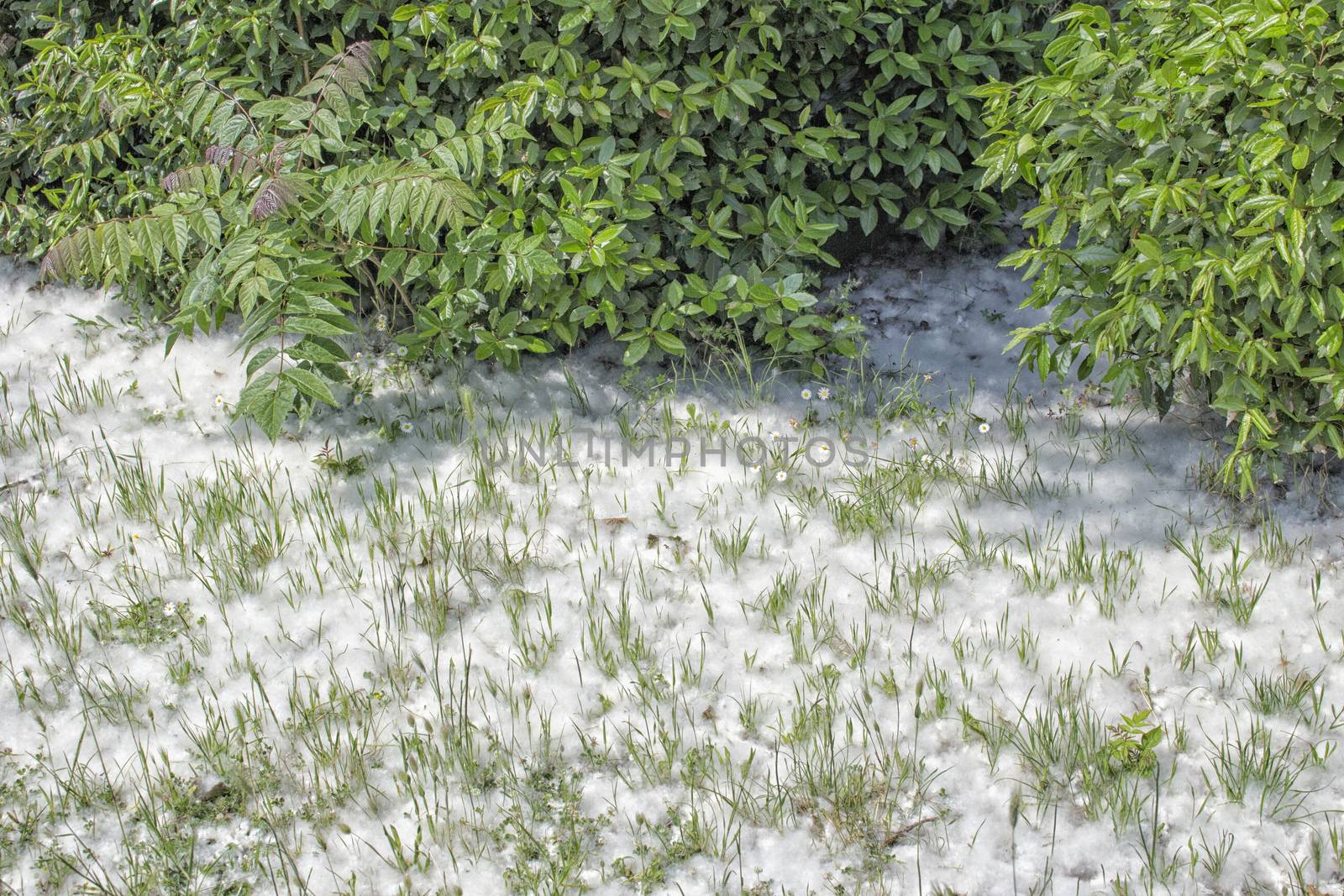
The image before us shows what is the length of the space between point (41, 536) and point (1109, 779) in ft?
9.83

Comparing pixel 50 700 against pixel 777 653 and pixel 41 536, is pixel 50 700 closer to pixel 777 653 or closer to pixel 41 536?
pixel 41 536

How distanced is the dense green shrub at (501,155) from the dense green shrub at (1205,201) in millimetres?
737

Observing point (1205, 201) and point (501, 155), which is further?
point (501, 155)

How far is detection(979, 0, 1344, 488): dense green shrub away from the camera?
2785 millimetres

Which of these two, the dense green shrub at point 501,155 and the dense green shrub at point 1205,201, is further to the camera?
the dense green shrub at point 501,155

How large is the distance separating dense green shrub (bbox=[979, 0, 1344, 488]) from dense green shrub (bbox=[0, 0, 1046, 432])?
0.74 m

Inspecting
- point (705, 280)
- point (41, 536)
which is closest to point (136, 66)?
point (41, 536)

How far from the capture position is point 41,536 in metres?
3.38

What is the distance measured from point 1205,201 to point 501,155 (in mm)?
2002

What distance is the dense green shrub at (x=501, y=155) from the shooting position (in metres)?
3.42

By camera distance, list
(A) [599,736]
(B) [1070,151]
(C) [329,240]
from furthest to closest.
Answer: (C) [329,240] < (B) [1070,151] < (A) [599,736]

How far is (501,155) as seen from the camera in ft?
11.4

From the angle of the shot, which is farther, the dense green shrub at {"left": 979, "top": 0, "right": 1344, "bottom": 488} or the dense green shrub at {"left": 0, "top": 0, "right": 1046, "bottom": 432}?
the dense green shrub at {"left": 0, "top": 0, "right": 1046, "bottom": 432}

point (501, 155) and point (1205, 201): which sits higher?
point (1205, 201)
